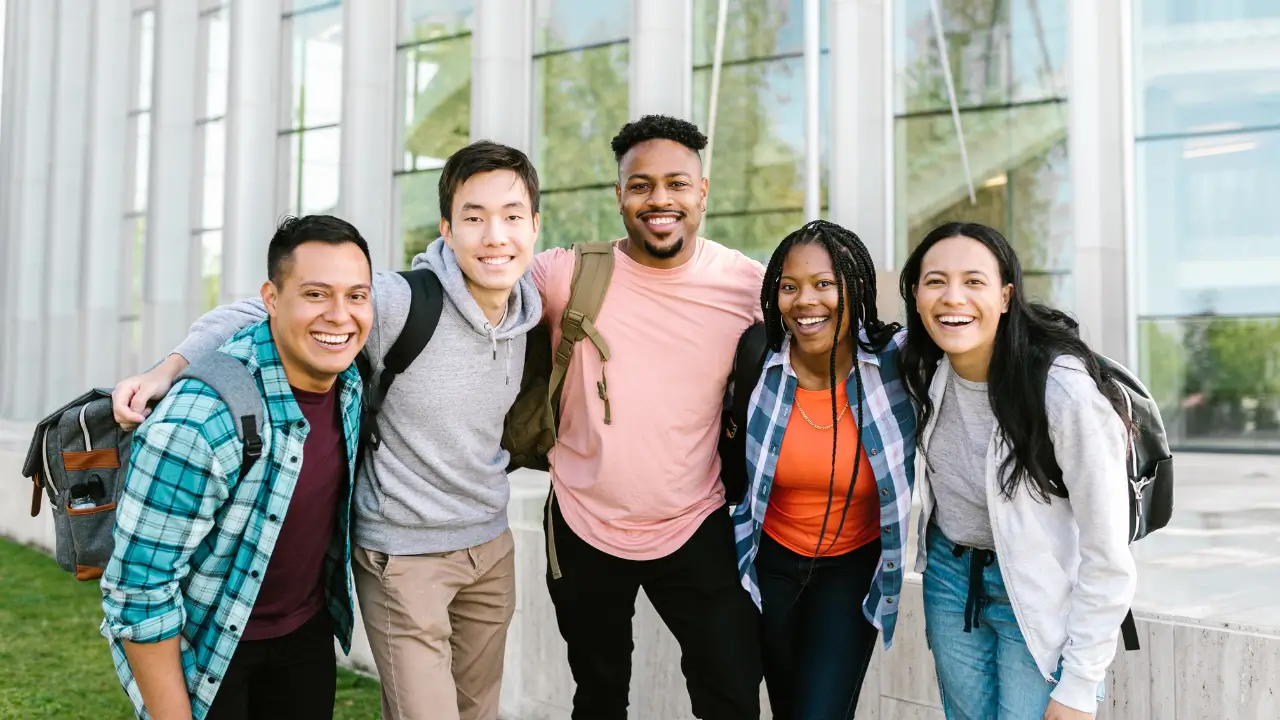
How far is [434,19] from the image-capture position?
15.6m

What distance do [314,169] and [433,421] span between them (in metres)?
15.3

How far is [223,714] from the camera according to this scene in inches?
110

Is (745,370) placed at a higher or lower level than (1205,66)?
lower

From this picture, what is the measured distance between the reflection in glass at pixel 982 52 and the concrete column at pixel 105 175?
54.2 ft

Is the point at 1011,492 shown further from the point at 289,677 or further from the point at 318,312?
the point at 289,677

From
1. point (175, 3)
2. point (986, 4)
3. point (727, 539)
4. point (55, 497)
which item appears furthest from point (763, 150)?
point (175, 3)

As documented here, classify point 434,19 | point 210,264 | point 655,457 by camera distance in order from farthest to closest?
point 210,264 < point 434,19 < point 655,457

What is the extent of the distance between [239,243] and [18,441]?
4829 mm

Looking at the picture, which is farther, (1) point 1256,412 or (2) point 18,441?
(2) point 18,441

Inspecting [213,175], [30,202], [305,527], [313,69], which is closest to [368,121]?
[313,69]

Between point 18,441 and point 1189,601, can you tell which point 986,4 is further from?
point 18,441

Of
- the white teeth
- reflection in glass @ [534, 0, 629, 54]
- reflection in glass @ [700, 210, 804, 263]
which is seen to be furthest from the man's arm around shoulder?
reflection in glass @ [534, 0, 629, 54]

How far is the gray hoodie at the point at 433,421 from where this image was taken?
120 inches

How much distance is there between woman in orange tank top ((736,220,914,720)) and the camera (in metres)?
3.13
